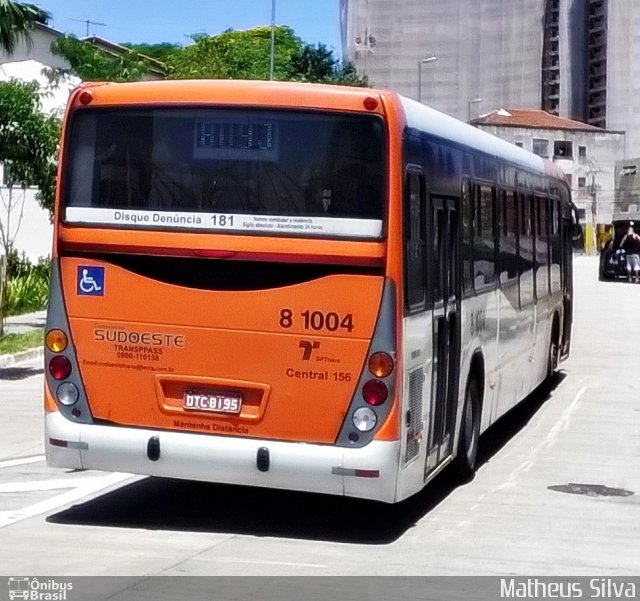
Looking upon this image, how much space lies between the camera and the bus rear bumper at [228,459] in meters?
9.23

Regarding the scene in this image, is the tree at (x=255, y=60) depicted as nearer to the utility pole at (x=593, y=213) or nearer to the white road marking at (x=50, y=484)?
the utility pole at (x=593, y=213)

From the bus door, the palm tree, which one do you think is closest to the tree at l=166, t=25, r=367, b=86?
the palm tree

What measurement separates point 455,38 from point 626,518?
93.8 metres

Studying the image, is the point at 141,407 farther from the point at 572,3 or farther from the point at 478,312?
the point at 572,3

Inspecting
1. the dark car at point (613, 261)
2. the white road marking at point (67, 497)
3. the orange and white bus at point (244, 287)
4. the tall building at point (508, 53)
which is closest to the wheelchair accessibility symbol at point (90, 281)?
the orange and white bus at point (244, 287)

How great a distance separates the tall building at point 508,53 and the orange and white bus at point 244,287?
277 ft

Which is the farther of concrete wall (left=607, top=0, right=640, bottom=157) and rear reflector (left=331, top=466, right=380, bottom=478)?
concrete wall (left=607, top=0, right=640, bottom=157)

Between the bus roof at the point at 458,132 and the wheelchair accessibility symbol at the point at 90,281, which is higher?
the bus roof at the point at 458,132

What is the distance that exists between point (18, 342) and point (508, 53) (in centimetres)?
8752

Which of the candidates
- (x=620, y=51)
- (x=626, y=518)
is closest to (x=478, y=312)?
(x=626, y=518)

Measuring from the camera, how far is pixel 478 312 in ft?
40.4

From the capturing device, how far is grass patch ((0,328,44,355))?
22.9 m

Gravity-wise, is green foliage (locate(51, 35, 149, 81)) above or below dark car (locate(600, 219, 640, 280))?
above

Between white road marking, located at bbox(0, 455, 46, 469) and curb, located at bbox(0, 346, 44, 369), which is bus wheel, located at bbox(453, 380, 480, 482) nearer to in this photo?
white road marking, located at bbox(0, 455, 46, 469)
